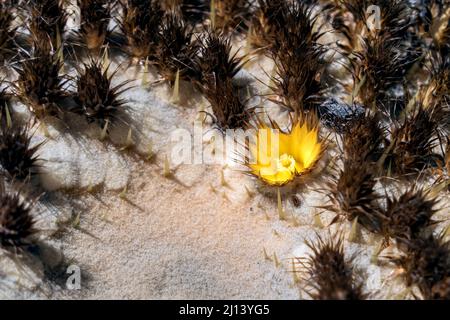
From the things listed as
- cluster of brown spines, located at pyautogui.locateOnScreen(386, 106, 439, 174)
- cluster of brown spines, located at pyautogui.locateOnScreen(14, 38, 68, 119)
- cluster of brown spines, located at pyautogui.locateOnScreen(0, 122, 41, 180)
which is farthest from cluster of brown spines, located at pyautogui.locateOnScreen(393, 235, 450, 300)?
cluster of brown spines, located at pyautogui.locateOnScreen(14, 38, 68, 119)

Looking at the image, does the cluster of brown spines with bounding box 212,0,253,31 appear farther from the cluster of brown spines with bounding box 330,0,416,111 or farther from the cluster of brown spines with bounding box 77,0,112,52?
the cluster of brown spines with bounding box 77,0,112,52

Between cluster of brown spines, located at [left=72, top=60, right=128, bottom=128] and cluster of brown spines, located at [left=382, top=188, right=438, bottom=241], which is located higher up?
cluster of brown spines, located at [left=72, top=60, right=128, bottom=128]

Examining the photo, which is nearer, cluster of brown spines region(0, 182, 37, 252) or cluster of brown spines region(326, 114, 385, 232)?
cluster of brown spines region(0, 182, 37, 252)

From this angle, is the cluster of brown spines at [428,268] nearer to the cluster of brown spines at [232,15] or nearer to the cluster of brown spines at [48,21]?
the cluster of brown spines at [232,15]

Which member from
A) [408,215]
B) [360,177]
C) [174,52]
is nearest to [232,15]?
[174,52]

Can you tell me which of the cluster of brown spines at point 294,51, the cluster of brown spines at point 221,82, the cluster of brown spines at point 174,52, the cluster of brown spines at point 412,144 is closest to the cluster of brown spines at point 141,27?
the cluster of brown spines at point 174,52

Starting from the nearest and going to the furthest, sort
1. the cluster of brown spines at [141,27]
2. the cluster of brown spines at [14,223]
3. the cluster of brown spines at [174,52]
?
the cluster of brown spines at [14,223], the cluster of brown spines at [174,52], the cluster of brown spines at [141,27]

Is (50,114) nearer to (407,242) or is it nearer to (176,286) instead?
(176,286)
